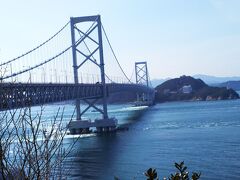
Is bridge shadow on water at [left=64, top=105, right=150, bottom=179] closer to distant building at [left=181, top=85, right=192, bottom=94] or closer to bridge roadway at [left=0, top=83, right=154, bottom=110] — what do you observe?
bridge roadway at [left=0, top=83, right=154, bottom=110]

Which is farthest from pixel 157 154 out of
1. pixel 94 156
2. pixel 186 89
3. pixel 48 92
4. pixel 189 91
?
pixel 186 89

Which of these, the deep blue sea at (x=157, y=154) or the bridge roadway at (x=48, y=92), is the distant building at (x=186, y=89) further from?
the deep blue sea at (x=157, y=154)

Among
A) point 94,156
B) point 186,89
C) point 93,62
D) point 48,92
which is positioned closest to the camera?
point 94,156

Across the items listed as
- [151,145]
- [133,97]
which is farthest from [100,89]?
[133,97]

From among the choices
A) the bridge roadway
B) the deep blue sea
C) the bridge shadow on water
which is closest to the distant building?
the bridge roadway

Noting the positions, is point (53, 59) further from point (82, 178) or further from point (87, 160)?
point (82, 178)

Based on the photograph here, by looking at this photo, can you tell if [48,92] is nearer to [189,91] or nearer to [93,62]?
[93,62]
